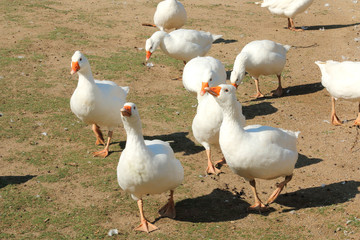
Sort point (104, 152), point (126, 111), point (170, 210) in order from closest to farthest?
point (126, 111) → point (170, 210) → point (104, 152)

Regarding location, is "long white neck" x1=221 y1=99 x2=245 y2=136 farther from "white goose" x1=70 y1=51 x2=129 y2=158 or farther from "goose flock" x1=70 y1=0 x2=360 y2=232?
"white goose" x1=70 y1=51 x2=129 y2=158

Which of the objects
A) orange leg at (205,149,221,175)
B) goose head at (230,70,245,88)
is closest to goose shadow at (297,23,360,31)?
goose head at (230,70,245,88)

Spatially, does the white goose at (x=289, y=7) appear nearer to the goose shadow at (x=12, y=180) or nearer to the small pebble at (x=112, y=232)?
the goose shadow at (x=12, y=180)

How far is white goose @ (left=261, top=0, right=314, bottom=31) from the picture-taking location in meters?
14.9

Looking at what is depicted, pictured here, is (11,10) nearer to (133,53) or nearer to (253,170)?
(133,53)

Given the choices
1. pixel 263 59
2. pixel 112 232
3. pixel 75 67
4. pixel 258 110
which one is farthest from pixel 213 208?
pixel 263 59

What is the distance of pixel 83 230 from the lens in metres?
6.30

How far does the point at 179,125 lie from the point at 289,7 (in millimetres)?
7252

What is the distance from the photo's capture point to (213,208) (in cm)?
682

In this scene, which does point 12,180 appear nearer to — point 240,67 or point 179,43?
point 240,67

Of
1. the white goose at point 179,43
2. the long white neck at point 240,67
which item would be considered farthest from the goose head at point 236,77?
the white goose at point 179,43

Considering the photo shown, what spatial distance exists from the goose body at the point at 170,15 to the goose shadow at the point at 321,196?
7.90 m

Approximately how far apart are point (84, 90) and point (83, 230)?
266cm

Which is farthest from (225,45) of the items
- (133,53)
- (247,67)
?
(247,67)
